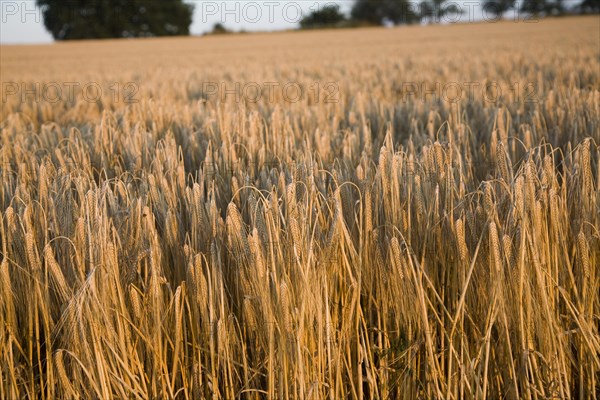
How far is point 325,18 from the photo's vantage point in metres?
32.0

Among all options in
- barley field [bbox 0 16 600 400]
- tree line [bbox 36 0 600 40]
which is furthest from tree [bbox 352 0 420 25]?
barley field [bbox 0 16 600 400]

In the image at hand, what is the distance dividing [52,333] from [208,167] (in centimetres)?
72

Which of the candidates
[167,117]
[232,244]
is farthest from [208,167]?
[167,117]

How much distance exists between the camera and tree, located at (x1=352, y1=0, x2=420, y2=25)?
124 ft

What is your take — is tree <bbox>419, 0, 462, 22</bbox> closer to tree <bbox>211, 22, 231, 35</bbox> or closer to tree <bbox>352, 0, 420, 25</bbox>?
tree <bbox>352, 0, 420, 25</bbox>

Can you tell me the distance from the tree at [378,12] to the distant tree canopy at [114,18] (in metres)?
12.9

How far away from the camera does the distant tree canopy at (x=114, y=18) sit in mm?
35094

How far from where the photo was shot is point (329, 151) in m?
1.75

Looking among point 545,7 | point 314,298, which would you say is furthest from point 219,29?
point 314,298

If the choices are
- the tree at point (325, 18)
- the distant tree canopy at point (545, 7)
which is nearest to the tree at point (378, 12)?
the tree at point (325, 18)

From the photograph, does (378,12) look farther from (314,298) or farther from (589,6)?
(314,298)

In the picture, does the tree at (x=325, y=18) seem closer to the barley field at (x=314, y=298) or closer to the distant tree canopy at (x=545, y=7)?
the distant tree canopy at (x=545, y=7)

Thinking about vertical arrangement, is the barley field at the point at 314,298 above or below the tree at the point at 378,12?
below

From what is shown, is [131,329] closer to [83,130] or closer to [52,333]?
[52,333]
